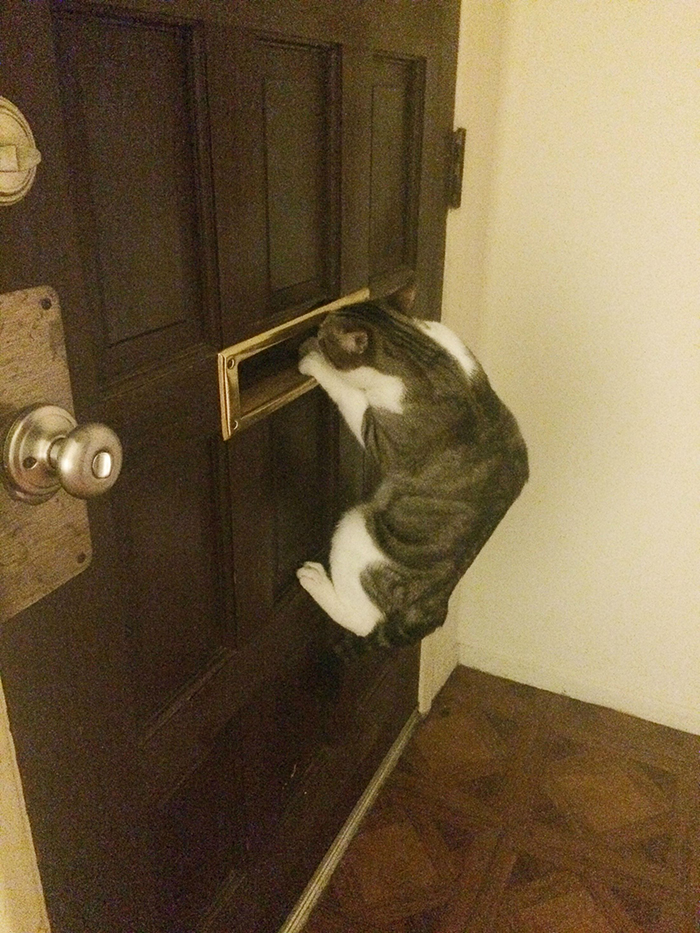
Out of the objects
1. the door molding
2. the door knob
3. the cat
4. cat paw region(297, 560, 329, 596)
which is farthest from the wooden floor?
the door knob

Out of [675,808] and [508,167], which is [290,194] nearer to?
[508,167]

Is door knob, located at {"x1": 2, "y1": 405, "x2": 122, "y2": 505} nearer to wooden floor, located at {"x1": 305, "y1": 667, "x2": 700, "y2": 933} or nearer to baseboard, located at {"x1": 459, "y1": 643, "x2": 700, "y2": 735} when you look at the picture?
wooden floor, located at {"x1": 305, "y1": 667, "x2": 700, "y2": 933}

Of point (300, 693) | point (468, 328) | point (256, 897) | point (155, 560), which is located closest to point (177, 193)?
point (155, 560)

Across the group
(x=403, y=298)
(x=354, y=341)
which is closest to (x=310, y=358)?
(x=354, y=341)

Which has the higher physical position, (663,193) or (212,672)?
(663,193)

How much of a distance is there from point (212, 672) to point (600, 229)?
986 millimetres

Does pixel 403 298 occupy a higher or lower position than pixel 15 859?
higher

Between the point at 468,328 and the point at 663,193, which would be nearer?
the point at 663,193

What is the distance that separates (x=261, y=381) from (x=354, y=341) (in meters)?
0.14

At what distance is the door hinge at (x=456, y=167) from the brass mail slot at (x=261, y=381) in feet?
1.19

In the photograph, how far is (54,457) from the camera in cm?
49

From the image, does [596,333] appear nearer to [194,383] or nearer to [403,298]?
[403,298]

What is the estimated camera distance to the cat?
1009 mm

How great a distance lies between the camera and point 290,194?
0.83 meters
